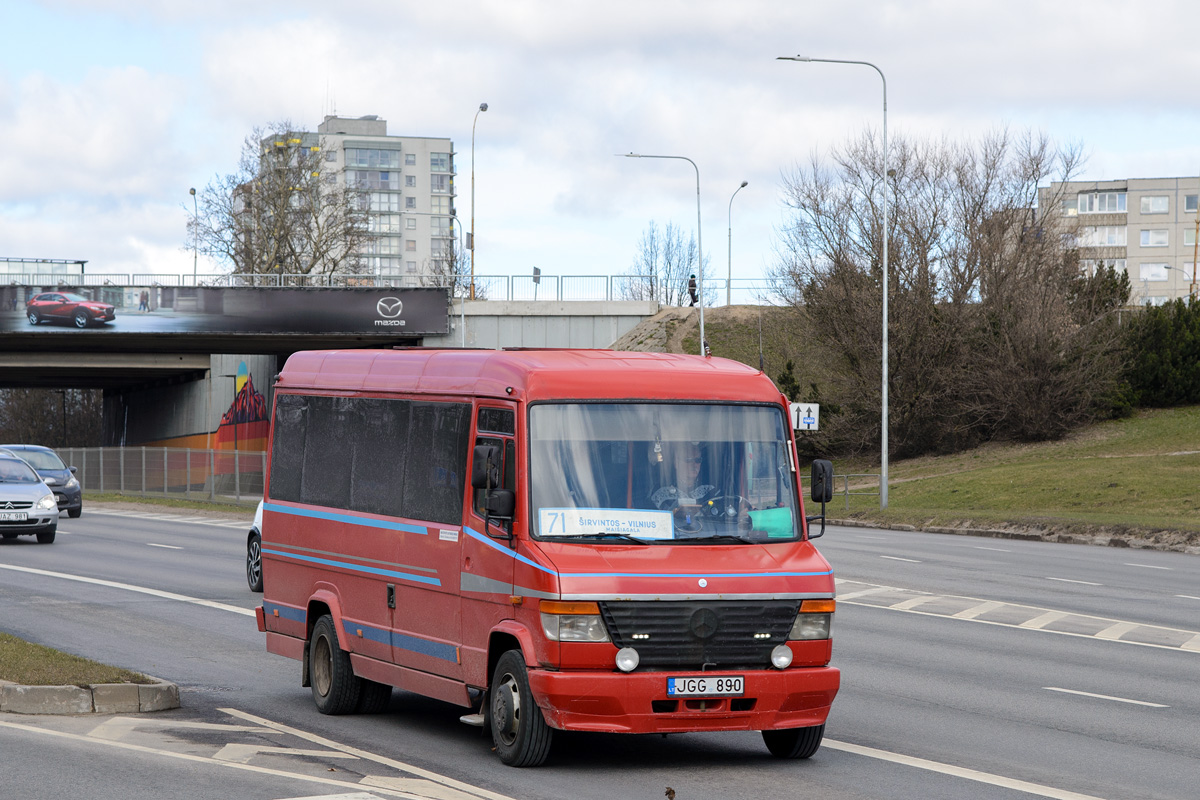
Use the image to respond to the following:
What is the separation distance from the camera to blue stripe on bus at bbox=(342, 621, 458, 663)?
9484mm

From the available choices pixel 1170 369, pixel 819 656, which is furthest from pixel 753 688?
pixel 1170 369

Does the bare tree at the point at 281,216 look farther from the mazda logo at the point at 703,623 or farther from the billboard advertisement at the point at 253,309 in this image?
the mazda logo at the point at 703,623

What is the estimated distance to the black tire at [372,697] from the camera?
10805mm

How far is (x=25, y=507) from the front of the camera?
2769 cm

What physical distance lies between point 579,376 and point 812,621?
6.62 feet

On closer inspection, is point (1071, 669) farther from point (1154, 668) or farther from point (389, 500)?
point (389, 500)

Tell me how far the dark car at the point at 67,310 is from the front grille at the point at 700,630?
56346 millimetres

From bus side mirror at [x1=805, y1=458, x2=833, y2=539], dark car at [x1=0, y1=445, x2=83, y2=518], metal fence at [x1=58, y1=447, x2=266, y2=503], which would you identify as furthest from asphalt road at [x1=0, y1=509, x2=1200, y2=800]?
metal fence at [x1=58, y1=447, x2=266, y2=503]

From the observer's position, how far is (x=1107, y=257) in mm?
111125

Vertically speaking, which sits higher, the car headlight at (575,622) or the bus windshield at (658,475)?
the bus windshield at (658,475)

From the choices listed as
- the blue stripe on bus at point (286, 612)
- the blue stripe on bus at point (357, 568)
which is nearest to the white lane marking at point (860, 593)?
the blue stripe on bus at point (286, 612)

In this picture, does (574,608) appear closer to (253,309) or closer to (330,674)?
(330,674)

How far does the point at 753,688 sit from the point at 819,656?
0.50 m

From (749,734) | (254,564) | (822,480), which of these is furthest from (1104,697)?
(254,564)
